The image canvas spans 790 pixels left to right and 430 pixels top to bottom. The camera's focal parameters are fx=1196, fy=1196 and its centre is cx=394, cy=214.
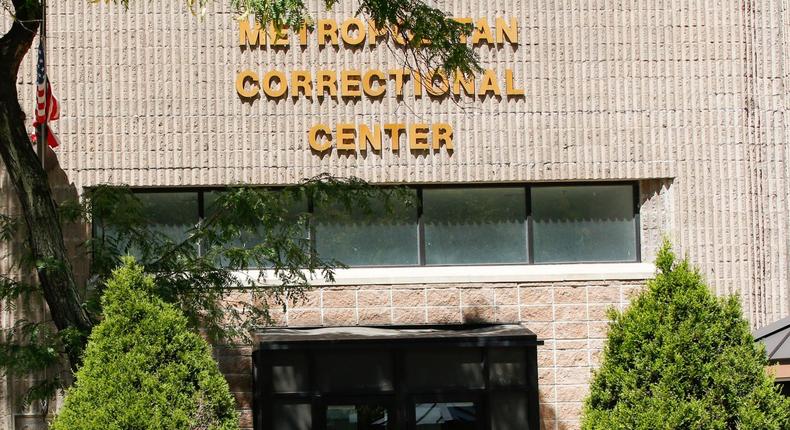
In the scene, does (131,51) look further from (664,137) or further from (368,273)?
(664,137)

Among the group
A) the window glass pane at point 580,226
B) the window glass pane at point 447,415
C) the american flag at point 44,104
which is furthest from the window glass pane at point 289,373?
the american flag at point 44,104

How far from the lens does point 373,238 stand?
1511cm

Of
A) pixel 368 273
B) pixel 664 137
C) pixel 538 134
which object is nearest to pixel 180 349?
pixel 368 273

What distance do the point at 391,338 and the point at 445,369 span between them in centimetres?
76

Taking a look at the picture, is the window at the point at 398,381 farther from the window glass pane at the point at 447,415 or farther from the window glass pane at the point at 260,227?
the window glass pane at the point at 260,227

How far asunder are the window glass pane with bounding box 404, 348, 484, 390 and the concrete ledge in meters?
1.26

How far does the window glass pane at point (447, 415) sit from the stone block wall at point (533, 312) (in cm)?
122

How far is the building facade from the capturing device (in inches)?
579

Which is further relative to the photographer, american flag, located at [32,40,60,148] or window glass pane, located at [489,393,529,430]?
window glass pane, located at [489,393,529,430]

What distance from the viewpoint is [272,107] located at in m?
14.9

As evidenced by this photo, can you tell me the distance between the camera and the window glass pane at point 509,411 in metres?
13.9

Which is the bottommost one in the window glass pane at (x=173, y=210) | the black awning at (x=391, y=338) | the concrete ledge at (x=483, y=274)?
the black awning at (x=391, y=338)

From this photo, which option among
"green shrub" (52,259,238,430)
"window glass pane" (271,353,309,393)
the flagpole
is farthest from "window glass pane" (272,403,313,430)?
the flagpole

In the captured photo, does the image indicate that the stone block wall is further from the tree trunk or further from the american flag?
the american flag
